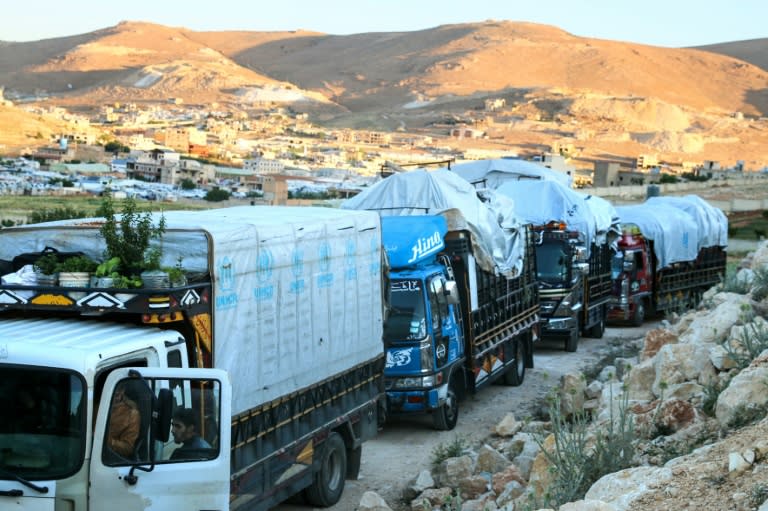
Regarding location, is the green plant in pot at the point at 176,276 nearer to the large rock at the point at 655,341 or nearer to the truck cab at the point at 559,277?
the large rock at the point at 655,341

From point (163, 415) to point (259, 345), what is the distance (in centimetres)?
231

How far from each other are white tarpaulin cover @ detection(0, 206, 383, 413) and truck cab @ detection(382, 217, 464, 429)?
2.30 m

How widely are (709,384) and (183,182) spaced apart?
100 m

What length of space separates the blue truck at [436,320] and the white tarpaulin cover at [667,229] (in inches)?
449

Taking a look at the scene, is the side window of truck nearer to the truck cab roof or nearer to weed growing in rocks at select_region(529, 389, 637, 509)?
weed growing in rocks at select_region(529, 389, 637, 509)

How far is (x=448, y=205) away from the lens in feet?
50.8

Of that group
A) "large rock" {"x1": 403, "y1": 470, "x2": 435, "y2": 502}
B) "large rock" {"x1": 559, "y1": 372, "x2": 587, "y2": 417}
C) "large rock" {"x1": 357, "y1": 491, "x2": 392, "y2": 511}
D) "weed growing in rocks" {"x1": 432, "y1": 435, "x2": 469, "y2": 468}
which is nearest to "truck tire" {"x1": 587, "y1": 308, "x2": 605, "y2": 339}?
"large rock" {"x1": 559, "y1": 372, "x2": 587, "y2": 417}

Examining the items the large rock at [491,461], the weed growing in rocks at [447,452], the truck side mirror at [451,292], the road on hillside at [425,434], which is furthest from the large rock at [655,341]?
the large rock at [491,461]

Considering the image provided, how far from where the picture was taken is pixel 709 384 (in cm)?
975

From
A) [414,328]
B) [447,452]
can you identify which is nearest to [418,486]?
[447,452]

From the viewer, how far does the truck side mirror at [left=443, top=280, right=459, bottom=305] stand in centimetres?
1370

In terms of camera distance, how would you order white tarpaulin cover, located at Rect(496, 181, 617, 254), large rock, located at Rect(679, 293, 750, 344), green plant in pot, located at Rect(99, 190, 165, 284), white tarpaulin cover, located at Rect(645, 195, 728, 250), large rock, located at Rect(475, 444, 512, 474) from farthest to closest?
white tarpaulin cover, located at Rect(645, 195, 728, 250) < white tarpaulin cover, located at Rect(496, 181, 617, 254) < large rock, located at Rect(679, 293, 750, 344) < large rock, located at Rect(475, 444, 512, 474) < green plant in pot, located at Rect(99, 190, 165, 284)

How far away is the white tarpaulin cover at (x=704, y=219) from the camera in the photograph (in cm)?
2978

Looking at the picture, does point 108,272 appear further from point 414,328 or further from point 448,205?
point 448,205
